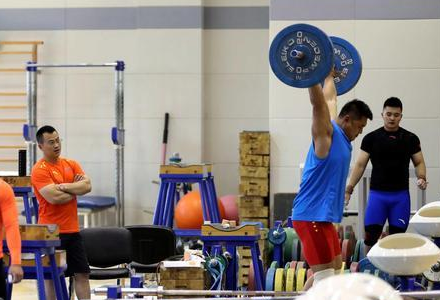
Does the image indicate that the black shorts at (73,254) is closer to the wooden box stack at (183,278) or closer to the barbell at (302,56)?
the wooden box stack at (183,278)

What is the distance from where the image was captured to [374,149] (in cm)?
748

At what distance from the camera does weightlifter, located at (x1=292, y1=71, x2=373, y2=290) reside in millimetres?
5012

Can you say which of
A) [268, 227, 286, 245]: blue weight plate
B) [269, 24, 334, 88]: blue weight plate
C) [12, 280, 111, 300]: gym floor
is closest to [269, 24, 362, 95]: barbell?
[269, 24, 334, 88]: blue weight plate

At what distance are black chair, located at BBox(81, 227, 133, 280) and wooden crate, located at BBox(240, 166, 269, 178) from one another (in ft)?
10.8

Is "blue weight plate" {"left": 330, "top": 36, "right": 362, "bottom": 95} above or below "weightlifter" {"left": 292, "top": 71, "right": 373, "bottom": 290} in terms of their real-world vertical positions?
above

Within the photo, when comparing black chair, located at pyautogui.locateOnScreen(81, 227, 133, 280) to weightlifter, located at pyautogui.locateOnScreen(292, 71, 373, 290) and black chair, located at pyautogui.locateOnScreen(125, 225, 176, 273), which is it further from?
weightlifter, located at pyautogui.locateOnScreen(292, 71, 373, 290)

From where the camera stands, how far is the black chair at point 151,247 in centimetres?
735

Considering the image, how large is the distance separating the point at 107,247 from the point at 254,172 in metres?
3.41

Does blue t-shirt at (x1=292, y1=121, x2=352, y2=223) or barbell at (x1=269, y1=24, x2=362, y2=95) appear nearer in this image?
barbell at (x1=269, y1=24, x2=362, y2=95)

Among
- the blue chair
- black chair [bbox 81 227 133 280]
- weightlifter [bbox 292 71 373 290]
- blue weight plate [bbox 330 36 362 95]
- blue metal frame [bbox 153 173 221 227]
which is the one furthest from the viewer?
the blue chair

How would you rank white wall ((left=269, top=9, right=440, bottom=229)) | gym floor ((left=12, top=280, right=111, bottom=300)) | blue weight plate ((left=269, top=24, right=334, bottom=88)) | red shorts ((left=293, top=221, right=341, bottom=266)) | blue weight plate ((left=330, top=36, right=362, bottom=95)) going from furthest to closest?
1. white wall ((left=269, top=9, right=440, bottom=229))
2. gym floor ((left=12, top=280, right=111, bottom=300))
3. blue weight plate ((left=330, top=36, right=362, bottom=95))
4. red shorts ((left=293, top=221, right=341, bottom=266))
5. blue weight plate ((left=269, top=24, right=334, bottom=88))

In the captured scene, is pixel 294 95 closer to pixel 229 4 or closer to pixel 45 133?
pixel 229 4

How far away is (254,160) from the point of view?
10.2m

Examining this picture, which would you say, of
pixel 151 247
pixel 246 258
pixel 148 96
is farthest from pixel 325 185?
pixel 148 96
